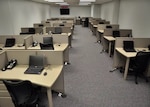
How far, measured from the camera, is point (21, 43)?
15.4 feet

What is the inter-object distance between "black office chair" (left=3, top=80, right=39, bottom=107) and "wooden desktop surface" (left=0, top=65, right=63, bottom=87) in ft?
0.62

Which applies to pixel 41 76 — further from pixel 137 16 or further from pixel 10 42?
pixel 137 16

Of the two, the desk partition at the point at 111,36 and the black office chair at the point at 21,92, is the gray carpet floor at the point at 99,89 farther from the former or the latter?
the desk partition at the point at 111,36

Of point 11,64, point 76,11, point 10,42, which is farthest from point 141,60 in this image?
point 76,11

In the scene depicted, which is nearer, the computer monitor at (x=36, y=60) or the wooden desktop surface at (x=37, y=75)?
the wooden desktop surface at (x=37, y=75)

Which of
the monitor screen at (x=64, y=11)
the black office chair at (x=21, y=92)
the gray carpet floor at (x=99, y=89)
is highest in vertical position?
the monitor screen at (x=64, y=11)

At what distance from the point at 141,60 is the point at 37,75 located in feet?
7.76

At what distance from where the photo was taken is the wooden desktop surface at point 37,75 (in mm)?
2172

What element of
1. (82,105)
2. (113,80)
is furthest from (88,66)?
(82,105)

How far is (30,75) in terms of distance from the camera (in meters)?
2.40

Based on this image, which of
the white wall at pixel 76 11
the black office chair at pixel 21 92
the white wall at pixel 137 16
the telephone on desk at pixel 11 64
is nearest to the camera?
the black office chair at pixel 21 92

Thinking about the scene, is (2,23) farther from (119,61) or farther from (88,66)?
(119,61)

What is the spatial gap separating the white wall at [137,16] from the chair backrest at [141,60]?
1.73 meters

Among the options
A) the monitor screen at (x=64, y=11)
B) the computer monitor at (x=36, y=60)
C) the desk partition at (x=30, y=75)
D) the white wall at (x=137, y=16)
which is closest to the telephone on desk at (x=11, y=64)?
the desk partition at (x=30, y=75)
